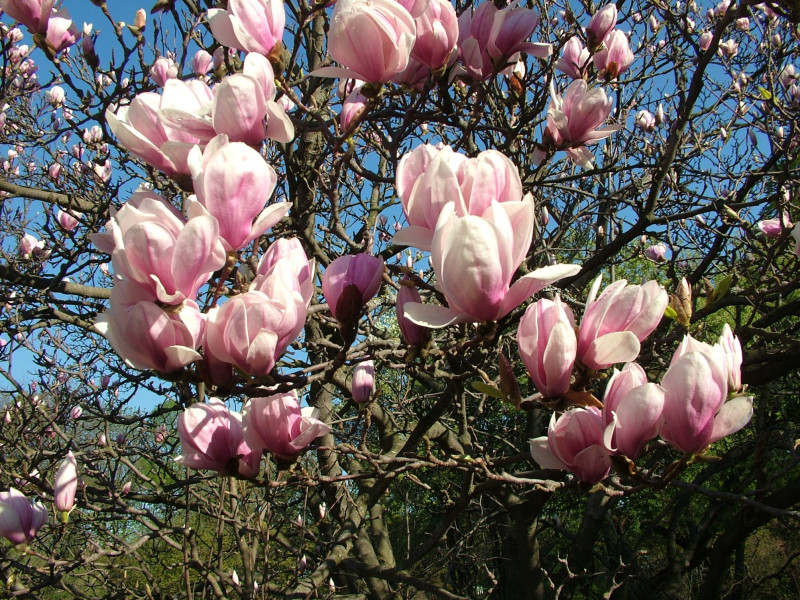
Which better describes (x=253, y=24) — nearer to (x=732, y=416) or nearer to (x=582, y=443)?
(x=582, y=443)

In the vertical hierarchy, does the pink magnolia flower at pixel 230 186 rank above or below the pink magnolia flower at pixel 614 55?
below

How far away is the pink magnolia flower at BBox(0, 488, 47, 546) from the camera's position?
2.30 meters

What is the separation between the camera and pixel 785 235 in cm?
215

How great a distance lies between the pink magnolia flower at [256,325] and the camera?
2.79 ft

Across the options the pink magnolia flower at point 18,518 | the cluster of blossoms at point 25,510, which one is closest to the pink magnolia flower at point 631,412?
the cluster of blossoms at point 25,510

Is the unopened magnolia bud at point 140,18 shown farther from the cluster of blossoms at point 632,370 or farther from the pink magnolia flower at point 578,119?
the cluster of blossoms at point 632,370

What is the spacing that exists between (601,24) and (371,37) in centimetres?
154

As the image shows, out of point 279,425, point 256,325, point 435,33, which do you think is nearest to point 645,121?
point 435,33

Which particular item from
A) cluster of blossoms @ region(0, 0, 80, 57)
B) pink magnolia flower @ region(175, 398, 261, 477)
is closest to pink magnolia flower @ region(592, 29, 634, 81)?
pink magnolia flower @ region(175, 398, 261, 477)

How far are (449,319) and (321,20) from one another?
3556 millimetres

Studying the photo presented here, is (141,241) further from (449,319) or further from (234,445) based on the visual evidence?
(234,445)

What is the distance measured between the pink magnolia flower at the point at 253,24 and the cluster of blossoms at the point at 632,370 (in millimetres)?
879

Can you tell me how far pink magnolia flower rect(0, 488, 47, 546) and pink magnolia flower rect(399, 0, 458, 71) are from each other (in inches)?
90.2

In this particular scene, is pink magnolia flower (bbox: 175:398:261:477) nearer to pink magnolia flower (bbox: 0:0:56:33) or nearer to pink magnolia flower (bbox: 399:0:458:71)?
pink magnolia flower (bbox: 399:0:458:71)
